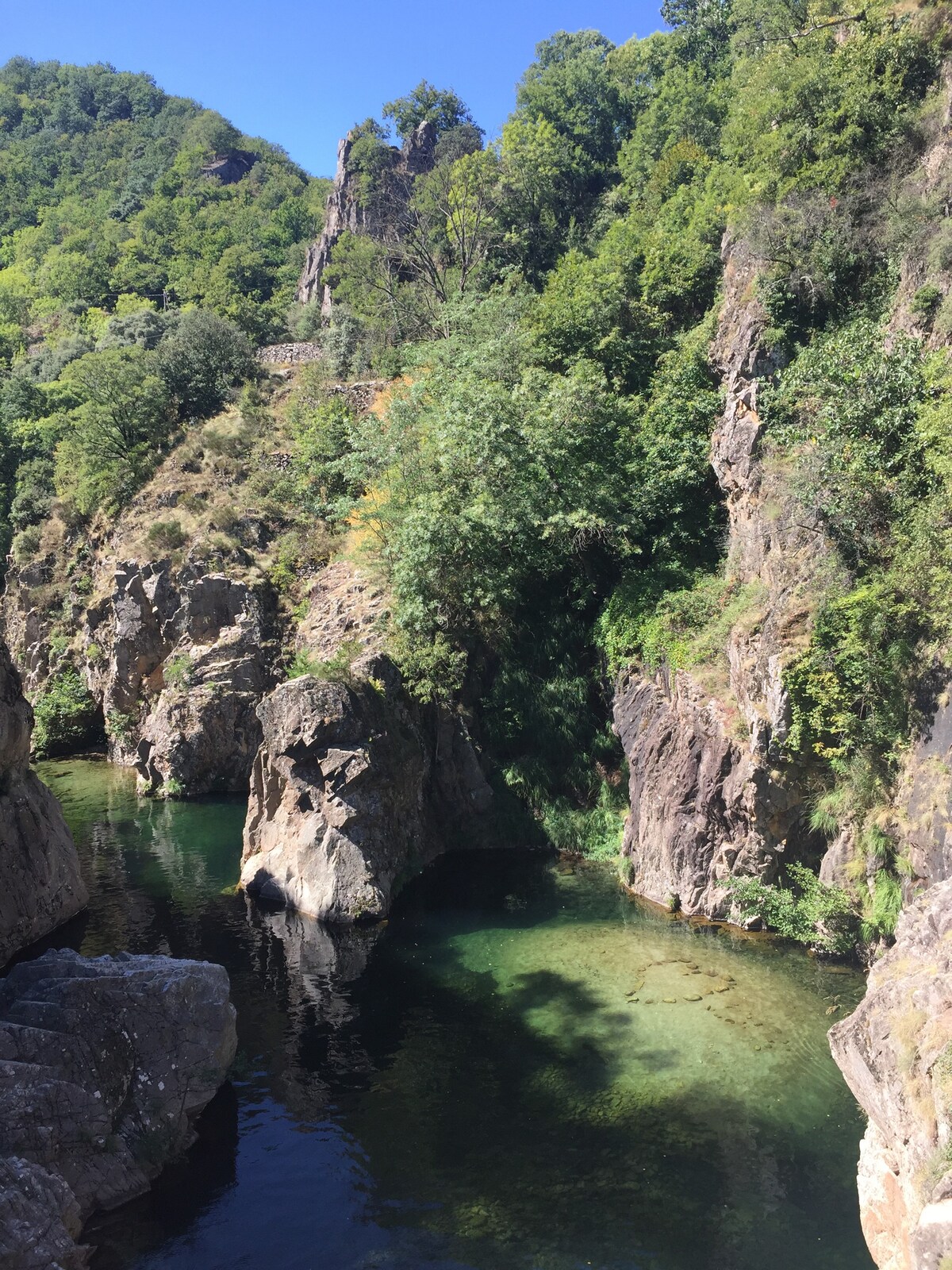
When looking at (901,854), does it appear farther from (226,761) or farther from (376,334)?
(376,334)

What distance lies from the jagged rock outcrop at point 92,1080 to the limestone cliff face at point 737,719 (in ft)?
36.2

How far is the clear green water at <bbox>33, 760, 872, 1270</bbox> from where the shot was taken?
36.0 ft

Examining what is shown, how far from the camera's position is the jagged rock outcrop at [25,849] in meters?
19.5

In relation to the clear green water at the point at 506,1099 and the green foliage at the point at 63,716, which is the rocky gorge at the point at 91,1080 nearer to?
the clear green water at the point at 506,1099

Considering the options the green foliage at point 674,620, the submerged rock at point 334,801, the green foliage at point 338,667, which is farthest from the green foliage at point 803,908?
the green foliage at point 338,667

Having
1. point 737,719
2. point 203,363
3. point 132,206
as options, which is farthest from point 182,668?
point 132,206

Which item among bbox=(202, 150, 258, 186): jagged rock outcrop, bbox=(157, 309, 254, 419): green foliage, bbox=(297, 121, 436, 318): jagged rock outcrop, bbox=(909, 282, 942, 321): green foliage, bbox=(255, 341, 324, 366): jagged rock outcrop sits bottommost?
bbox=(909, 282, 942, 321): green foliage

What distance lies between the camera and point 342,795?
21562mm

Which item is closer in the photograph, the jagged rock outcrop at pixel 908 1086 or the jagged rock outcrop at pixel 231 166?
the jagged rock outcrop at pixel 908 1086

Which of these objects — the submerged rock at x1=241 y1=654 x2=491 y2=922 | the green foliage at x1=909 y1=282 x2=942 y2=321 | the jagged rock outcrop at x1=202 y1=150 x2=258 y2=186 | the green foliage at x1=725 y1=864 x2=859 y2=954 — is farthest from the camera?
the jagged rock outcrop at x1=202 y1=150 x2=258 y2=186

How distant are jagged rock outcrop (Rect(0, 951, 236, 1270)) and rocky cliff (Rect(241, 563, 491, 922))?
6.57m

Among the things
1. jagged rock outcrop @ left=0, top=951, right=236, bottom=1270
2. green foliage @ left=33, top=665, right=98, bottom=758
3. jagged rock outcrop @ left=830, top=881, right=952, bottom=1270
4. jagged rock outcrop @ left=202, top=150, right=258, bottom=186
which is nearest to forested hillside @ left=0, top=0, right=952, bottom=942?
jagged rock outcrop @ left=830, top=881, right=952, bottom=1270

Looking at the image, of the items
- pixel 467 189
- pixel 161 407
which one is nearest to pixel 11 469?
pixel 161 407

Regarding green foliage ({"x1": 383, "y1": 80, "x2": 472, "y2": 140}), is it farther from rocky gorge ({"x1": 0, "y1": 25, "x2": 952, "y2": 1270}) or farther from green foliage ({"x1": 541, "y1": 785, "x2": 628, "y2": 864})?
green foliage ({"x1": 541, "y1": 785, "x2": 628, "y2": 864})
